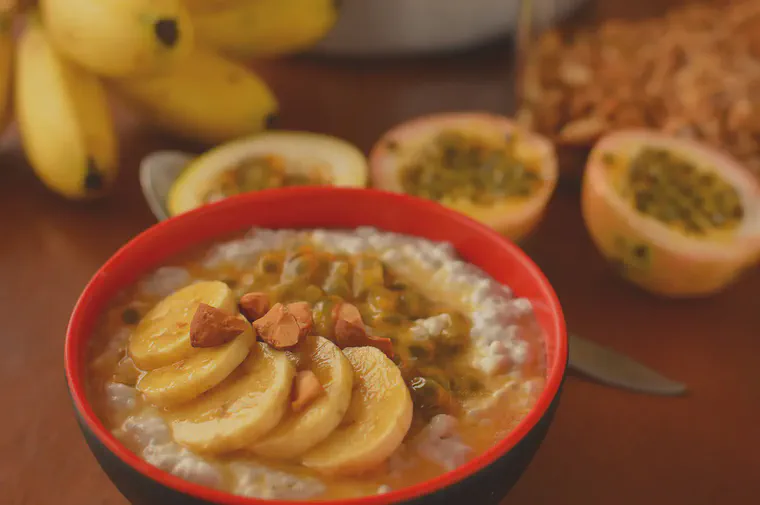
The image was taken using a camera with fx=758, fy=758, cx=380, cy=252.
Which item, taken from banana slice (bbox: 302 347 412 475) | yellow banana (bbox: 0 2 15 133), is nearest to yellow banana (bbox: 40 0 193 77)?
yellow banana (bbox: 0 2 15 133)

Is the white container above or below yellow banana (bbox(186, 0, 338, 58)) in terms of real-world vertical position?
below

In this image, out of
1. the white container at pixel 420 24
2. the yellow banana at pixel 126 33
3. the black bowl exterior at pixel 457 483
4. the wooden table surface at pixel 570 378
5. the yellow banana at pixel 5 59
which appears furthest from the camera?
the white container at pixel 420 24

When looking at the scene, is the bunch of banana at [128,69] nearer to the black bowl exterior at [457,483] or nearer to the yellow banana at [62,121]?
the yellow banana at [62,121]

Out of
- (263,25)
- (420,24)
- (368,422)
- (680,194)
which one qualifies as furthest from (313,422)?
(420,24)

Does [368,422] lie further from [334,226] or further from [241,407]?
[334,226]

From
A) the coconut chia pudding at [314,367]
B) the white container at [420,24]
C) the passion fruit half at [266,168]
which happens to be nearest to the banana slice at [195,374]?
the coconut chia pudding at [314,367]

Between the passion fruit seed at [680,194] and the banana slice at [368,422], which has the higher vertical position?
the banana slice at [368,422]

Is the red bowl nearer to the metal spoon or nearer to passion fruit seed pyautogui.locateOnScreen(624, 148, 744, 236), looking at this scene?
the metal spoon
